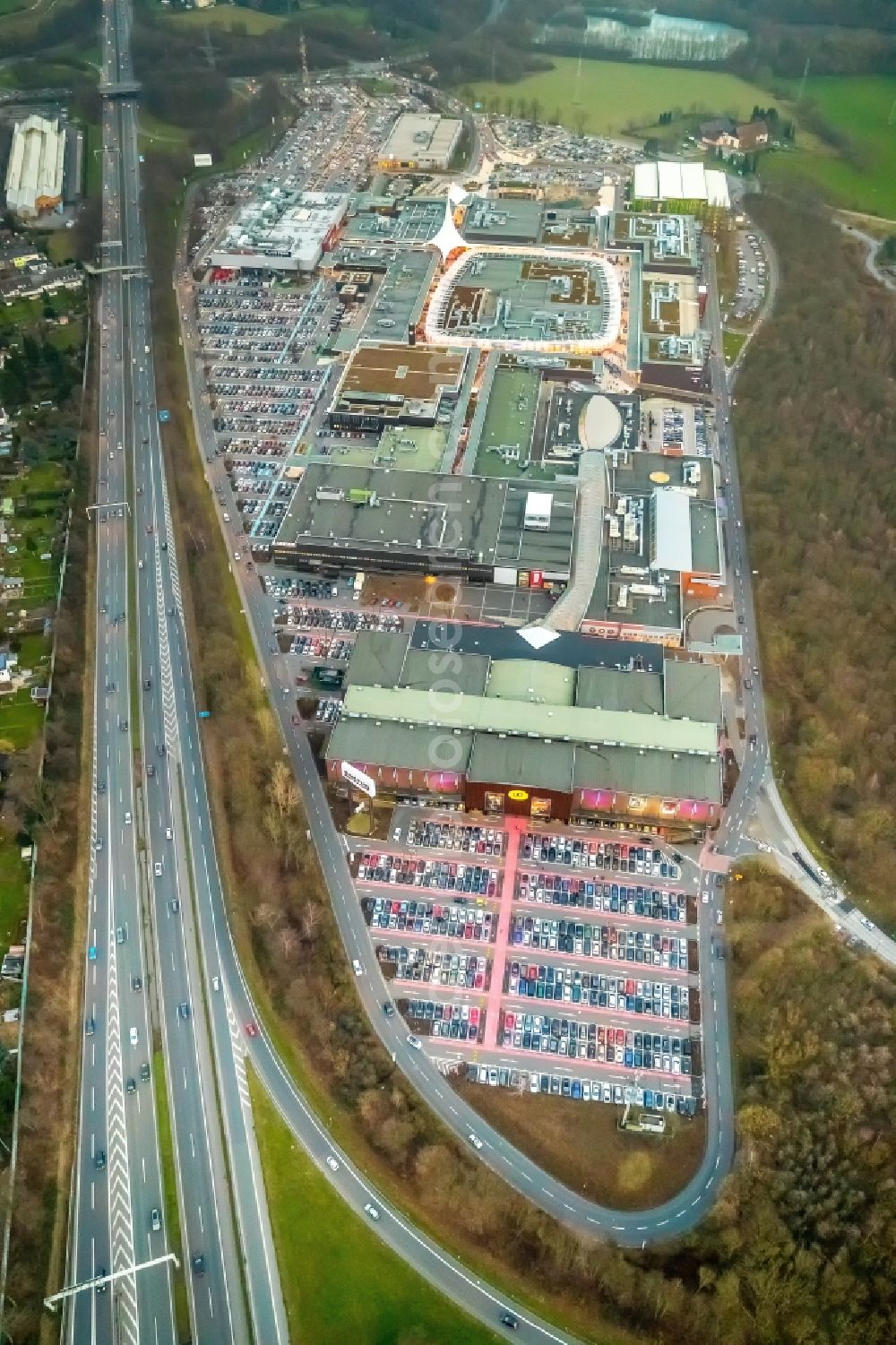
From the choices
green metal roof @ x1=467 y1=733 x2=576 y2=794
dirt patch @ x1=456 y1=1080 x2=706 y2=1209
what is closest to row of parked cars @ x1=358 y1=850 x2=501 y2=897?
green metal roof @ x1=467 y1=733 x2=576 y2=794

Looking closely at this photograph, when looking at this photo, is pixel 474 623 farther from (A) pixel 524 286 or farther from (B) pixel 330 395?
(A) pixel 524 286

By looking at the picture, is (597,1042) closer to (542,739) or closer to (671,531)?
(542,739)

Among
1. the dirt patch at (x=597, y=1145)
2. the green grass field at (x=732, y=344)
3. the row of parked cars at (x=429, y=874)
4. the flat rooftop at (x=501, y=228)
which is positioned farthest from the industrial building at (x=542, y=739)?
the flat rooftop at (x=501, y=228)

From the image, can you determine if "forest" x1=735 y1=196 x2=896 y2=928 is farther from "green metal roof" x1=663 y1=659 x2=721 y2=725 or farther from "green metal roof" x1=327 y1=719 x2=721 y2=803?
"green metal roof" x1=327 y1=719 x2=721 y2=803

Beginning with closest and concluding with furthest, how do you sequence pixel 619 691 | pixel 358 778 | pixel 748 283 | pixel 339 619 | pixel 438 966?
pixel 438 966 → pixel 358 778 → pixel 619 691 → pixel 339 619 → pixel 748 283

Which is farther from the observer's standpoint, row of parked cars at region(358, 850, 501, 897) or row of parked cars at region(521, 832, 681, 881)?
row of parked cars at region(521, 832, 681, 881)

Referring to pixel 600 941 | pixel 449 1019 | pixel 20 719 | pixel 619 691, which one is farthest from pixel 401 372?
pixel 449 1019
